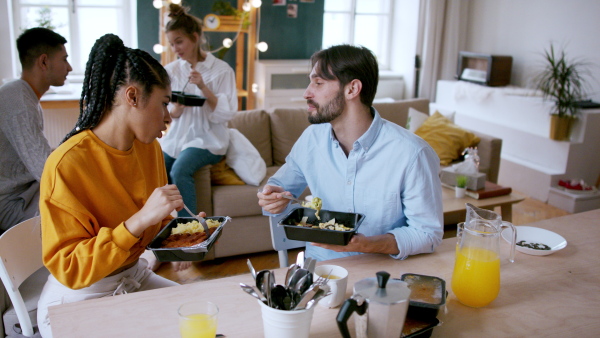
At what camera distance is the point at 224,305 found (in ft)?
3.98

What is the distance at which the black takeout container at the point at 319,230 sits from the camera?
133cm

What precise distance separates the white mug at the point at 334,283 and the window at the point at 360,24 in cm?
496

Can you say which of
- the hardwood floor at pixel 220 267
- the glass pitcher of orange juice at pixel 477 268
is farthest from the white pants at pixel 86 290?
the hardwood floor at pixel 220 267

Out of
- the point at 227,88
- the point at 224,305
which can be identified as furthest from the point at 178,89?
the point at 224,305

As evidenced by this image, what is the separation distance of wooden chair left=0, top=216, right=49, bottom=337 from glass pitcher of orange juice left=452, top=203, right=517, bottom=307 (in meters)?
1.20

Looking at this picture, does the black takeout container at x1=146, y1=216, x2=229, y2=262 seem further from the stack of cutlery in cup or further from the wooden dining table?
the stack of cutlery in cup

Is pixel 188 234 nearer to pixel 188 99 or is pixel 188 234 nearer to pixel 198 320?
pixel 198 320

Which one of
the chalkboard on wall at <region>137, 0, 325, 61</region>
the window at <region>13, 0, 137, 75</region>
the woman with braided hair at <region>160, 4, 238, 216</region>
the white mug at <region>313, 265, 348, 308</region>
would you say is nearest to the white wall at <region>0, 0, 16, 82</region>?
the window at <region>13, 0, 137, 75</region>

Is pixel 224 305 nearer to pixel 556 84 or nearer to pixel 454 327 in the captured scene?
pixel 454 327

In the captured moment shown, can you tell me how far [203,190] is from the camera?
3051 mm

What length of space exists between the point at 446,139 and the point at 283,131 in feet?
4.13

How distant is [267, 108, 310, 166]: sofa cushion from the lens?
358cm

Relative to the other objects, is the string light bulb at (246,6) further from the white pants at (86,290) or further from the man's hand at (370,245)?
the man's hand at (370,245)

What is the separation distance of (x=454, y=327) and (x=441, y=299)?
0.08 meters
